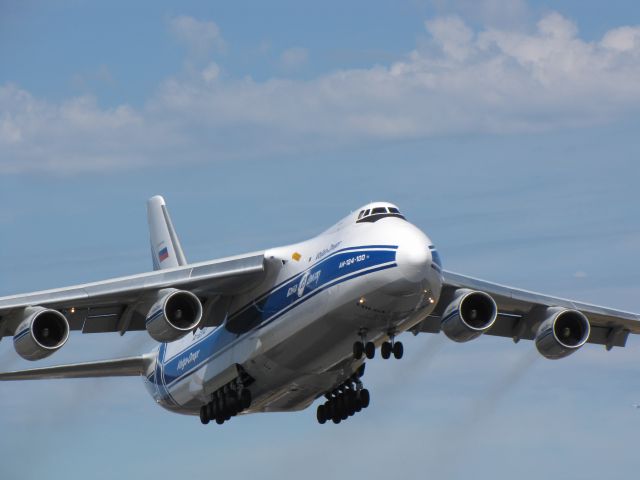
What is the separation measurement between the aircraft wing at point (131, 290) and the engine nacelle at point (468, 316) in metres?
3.76

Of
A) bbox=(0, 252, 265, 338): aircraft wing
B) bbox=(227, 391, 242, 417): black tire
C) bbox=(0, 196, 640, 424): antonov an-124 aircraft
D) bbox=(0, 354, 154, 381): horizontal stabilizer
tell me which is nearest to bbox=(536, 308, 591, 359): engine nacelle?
bbox=(0, 196, 640, 424): antonov an-124 aircraft

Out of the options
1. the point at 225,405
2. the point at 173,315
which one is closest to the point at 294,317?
the point at 173,315

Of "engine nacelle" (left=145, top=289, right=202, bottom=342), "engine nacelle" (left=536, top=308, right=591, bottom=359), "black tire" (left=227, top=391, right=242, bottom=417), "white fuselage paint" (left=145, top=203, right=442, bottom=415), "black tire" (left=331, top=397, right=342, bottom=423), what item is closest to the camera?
"white fuselage paint" (left=145, top=203, right=442, bottom=415)

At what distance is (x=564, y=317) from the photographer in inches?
1291

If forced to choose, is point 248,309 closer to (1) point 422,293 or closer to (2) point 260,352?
(2) point 260,352

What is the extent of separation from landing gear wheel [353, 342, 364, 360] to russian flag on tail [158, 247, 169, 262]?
34.5ft

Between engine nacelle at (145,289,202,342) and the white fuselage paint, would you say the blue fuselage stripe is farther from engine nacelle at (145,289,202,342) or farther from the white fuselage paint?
engine nacelle at (145,289,202,342)

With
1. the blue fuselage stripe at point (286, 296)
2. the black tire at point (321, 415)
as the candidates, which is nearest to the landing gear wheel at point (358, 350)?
the blue fuselage stripe at point (286, 296)

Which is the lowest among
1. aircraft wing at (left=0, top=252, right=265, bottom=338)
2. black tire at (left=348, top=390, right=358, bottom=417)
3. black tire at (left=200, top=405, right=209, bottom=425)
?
black tire at (left=200, top=405, right=209, bottom=425)

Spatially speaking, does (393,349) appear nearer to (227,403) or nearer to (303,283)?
(303,283)

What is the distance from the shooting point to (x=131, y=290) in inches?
1198

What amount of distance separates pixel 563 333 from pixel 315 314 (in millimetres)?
6405

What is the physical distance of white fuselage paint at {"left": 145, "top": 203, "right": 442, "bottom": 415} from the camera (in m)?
27.9

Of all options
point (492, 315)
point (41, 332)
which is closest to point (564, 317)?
point (492, 315)
